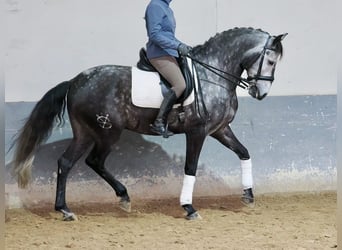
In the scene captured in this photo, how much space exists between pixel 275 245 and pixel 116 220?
1.16 metres

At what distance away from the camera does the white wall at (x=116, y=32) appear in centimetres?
407

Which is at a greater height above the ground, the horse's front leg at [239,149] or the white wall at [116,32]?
the white wall at [116,32]

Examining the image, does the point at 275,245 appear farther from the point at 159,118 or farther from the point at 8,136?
the point at 8,136

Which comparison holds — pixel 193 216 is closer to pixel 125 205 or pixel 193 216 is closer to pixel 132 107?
pixel 125 205

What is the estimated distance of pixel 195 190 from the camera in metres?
4.41

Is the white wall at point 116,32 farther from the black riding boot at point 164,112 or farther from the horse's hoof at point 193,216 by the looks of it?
the horse's hoof at point 193,216

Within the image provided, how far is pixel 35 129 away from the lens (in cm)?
376

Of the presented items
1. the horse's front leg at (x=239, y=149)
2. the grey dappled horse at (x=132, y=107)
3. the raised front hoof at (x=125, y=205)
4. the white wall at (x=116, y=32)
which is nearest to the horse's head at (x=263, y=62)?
the grey dappled horse at (x=132, y=107)

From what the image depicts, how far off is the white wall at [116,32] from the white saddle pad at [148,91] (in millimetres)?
620

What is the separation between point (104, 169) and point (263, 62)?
136 centimetres

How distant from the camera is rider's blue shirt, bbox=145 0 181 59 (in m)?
3.51

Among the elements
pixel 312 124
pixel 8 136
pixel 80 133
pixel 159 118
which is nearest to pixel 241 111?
pixel 312 124

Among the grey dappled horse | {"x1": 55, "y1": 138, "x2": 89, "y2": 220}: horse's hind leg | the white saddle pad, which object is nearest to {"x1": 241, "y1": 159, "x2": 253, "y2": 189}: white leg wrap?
the grey dappled horse

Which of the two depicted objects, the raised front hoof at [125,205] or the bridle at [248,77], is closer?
the bridle at [248,77]
